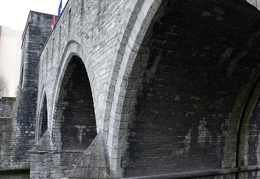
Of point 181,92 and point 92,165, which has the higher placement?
point 181,92

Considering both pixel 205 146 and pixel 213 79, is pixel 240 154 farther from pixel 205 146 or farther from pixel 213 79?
pixel 213 79

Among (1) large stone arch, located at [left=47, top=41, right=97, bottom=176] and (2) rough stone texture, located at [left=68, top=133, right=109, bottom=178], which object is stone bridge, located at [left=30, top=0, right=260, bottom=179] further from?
(1) large stone arch, located at [left=47, top=41, right=97, bottom=176]

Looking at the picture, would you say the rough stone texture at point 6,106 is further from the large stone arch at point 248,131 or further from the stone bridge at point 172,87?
the large stone arch at point 248,131

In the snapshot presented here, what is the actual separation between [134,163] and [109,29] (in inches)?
81.2

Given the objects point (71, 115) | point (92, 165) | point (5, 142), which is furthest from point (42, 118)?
point (92, 165)

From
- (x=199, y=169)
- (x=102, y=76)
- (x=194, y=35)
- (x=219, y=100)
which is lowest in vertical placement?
(x=199, y=169)

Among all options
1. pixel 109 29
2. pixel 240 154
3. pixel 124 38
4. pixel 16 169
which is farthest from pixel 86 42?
pixel 16 169

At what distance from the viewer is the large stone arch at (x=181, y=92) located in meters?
3.72

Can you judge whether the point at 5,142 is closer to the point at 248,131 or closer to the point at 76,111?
the point at 76,111

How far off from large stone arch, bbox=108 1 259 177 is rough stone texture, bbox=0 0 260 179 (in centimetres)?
1

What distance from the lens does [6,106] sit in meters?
15.8

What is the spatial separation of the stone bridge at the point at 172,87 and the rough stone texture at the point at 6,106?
36.6 ft

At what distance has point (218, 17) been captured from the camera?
143 inches

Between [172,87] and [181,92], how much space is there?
0.68 feet
